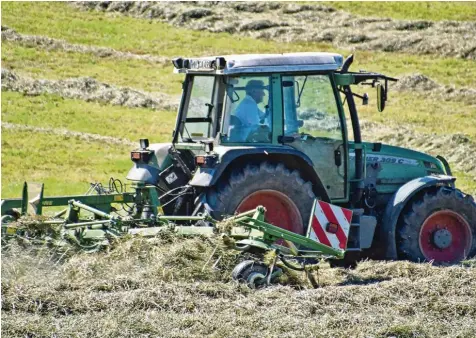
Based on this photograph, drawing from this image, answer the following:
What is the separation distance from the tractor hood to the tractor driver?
5.13 feet

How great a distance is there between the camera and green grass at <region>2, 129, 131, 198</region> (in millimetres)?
22727

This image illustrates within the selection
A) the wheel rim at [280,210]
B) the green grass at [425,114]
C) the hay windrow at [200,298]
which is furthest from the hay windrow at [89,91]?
the hay windrow at [200,298]

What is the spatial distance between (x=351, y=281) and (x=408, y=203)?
219 cm

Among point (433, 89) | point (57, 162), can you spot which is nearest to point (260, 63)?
point (57, 162)

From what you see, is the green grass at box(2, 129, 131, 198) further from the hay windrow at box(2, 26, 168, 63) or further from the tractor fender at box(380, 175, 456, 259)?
the hay windrow at box(2, 26, 168, 63)

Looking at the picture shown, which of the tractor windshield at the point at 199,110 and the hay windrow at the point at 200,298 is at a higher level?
the tractor windshield at the point at 199,110

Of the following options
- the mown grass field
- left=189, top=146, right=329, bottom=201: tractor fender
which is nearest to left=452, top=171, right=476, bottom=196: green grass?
the mown grass field

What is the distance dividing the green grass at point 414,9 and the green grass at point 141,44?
7.66 m

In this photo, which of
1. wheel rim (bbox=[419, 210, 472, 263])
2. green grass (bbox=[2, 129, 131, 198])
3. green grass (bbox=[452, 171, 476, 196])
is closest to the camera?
wheel rim (bbox=[419, 210, 472, 263])

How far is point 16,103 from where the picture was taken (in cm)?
3347

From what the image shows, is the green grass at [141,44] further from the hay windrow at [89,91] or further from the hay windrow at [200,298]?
the hay windrow at [200,298]

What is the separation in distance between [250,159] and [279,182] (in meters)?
0.42

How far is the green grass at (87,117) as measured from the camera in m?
30.8

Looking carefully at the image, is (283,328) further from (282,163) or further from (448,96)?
(448,96)
